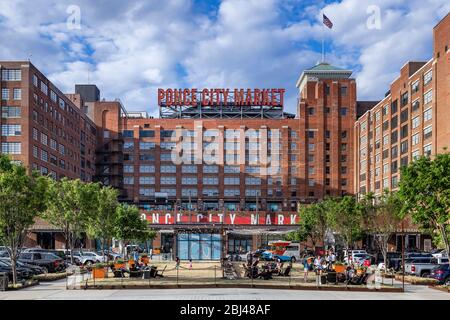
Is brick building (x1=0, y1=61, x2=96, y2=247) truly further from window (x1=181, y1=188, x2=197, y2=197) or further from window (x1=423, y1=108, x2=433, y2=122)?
window (x1=423, y1=108, x2=433, y2=122)

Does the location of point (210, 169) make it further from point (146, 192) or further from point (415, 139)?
point (415, 139)

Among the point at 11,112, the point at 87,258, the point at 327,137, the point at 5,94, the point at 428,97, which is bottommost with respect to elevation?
the point at 87,258

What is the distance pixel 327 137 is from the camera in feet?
417

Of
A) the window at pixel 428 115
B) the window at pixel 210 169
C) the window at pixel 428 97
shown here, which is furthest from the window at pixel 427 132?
the window at pixel 210 169

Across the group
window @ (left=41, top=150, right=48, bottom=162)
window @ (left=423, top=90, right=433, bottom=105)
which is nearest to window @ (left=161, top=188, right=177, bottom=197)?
window @ (left=41, top=150, right=48, bottom=162)

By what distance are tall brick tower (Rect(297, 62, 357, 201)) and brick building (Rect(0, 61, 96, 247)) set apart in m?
54.1

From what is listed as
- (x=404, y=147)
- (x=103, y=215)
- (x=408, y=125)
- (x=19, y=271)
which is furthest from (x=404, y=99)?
(x=19, y=271)

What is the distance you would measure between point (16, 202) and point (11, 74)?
62998mm

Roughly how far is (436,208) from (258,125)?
3792 inches

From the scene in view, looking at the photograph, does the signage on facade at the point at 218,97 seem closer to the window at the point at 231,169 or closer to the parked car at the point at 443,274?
the window at the point at 231,169

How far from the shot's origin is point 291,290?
31.6m

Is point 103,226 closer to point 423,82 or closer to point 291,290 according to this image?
point 291,290

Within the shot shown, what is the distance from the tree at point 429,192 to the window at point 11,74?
237 ft
